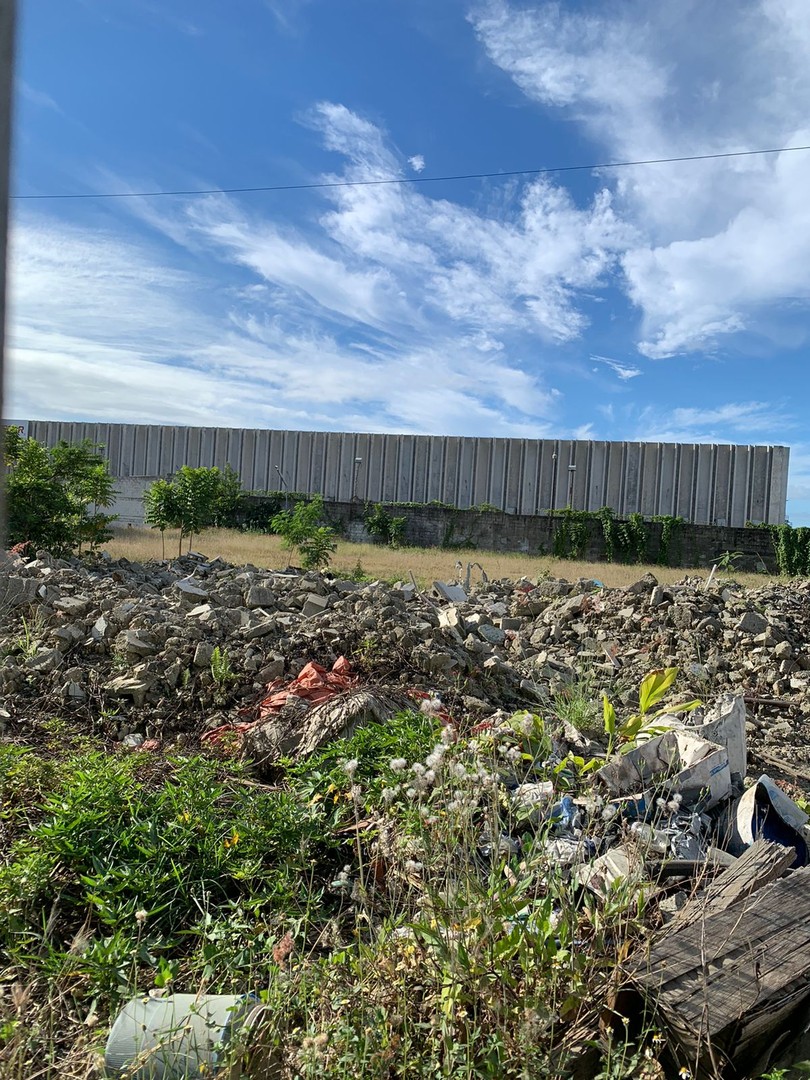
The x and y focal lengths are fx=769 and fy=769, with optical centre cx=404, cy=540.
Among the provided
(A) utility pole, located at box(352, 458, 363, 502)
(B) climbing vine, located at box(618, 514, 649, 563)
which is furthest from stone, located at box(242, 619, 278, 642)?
(A) utility pole, located at box(352, 458, 363, 502)

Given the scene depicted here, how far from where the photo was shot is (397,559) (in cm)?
2078

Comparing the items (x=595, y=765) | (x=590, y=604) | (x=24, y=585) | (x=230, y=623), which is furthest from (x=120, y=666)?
(x=590, y=604)

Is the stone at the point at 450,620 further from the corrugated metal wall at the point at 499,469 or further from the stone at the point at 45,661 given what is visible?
the corrugated metal wall at the point at 499,469

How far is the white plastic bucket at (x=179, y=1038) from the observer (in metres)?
1.75

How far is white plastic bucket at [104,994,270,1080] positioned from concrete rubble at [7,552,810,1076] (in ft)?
2.77

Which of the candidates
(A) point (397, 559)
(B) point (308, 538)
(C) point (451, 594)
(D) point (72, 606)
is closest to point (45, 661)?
(D) point (72, 606)

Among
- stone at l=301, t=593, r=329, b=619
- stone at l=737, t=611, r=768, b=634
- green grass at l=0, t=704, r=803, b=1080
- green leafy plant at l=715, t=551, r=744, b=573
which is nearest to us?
green grass at l=0, t=704, r=803, b=1080

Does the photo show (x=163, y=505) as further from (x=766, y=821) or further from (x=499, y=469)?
(x=766, y=821)

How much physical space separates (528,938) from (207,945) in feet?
3.20

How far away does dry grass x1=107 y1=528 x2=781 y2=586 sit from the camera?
57.5 ft

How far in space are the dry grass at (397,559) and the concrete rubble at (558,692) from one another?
695 centimetres

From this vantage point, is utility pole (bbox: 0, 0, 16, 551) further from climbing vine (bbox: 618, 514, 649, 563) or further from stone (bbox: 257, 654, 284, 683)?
climbing vine (bbox: 618, 514, 649, 563)

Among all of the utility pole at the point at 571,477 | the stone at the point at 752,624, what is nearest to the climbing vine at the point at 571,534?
the utility pole at the point at 571,477

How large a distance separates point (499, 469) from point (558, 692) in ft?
76.0
